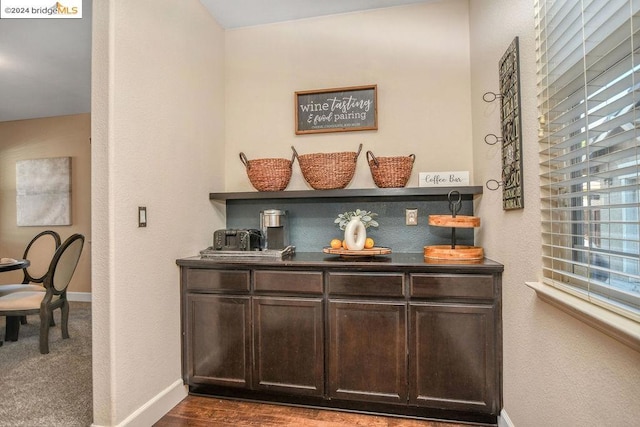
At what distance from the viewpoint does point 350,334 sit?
198 centimetres

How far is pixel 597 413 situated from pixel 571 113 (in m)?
0.94

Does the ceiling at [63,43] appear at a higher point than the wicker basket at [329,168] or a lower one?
higher

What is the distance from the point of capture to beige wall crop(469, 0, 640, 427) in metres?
0.96

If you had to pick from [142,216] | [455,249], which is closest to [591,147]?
[455,249]

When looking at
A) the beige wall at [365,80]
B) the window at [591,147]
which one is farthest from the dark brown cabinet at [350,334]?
the beige wall at [365,80]

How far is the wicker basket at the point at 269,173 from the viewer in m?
2.44

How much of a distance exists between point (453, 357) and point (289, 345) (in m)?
0.95

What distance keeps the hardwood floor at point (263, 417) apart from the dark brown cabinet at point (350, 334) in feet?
0.17

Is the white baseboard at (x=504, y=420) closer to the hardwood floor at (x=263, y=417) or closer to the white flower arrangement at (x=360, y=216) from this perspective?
the hardwood floor at (x=263, y=417)

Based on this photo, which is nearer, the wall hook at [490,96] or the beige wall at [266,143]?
the beige wall at [266,143]

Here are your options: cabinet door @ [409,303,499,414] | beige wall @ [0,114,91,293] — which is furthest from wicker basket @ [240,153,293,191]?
beige wall @ [0,114,91,293]
